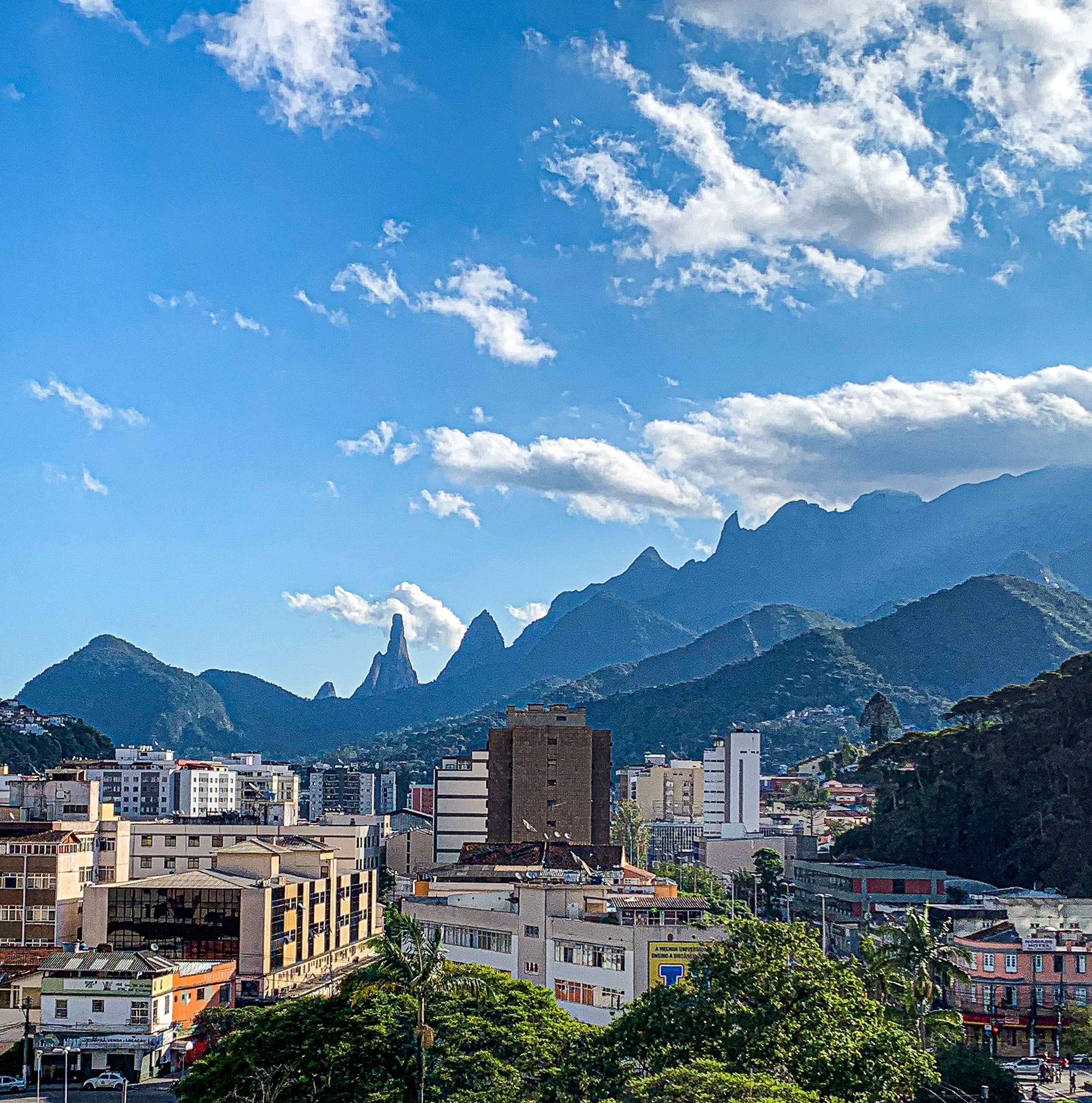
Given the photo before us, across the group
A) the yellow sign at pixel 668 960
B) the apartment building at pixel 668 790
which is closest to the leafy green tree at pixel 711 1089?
the yellow sign at pixel 668 960

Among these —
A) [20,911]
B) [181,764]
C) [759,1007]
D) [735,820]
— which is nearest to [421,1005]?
[759,1007]

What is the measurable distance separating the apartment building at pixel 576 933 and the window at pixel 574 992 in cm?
3

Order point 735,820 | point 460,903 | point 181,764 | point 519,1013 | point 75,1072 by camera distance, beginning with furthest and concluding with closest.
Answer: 1. point 181,764
2. point 735,820
3. point 460,903
4. point 75,1072
5. point 519,1013

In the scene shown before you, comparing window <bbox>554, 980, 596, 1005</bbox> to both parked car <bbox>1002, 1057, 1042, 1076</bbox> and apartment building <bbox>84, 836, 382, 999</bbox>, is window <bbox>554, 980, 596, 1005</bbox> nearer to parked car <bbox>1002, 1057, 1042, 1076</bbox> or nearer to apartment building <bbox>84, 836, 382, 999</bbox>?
parked car <bbox>1002, 1057, 1042, 1076</bbox>

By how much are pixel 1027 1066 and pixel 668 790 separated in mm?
123430

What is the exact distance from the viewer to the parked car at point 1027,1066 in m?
53.2

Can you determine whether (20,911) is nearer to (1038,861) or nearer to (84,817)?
(84,817)

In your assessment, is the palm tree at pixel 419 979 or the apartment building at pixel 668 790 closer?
the palm tree at pixel 419 979

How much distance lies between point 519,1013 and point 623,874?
133 feet

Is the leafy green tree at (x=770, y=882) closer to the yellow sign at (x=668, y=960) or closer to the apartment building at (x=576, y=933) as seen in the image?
the apartment building at (x=576, y=933)

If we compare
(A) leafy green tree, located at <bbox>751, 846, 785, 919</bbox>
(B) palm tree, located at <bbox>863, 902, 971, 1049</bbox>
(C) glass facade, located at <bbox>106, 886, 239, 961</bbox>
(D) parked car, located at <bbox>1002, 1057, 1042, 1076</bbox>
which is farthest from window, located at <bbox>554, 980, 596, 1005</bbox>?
(A) leafy green tree, located at <bbox>751, 846, 785, 919</bbox>

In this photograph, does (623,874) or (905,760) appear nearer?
(623,874)

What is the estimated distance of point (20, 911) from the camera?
6950 cm

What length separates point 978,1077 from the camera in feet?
148
